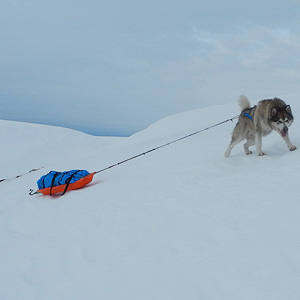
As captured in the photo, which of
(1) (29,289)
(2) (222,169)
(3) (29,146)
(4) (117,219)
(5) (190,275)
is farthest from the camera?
(3) (29,146)

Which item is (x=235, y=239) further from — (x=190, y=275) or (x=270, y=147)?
(x=270, y=147)

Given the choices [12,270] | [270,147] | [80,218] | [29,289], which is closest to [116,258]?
[29,289]

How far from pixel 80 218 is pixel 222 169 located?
2.66 m

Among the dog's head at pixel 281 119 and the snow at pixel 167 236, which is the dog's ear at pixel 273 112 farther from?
the snow at pixel 167 236

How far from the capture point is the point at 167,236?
122 inches

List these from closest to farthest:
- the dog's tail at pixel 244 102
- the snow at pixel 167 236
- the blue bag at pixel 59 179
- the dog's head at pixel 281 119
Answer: the snow at pixel 167 236, the dog's head at pixel 281 119, the blue bag at pixel 59 179, the dog's tail at pixel 244 102

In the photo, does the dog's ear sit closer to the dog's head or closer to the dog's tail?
the dog's head

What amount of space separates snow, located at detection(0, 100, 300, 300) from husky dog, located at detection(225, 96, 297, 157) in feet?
1.24

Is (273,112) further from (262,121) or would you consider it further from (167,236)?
(167,236)

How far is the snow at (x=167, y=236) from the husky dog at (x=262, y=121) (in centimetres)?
38

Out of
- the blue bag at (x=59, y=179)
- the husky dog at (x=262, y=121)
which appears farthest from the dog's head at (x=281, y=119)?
the blue bag at (x=59, y=179)

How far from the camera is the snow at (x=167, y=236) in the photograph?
231cm

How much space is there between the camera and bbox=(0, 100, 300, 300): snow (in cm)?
231

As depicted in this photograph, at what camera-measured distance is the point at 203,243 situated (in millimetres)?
2826
